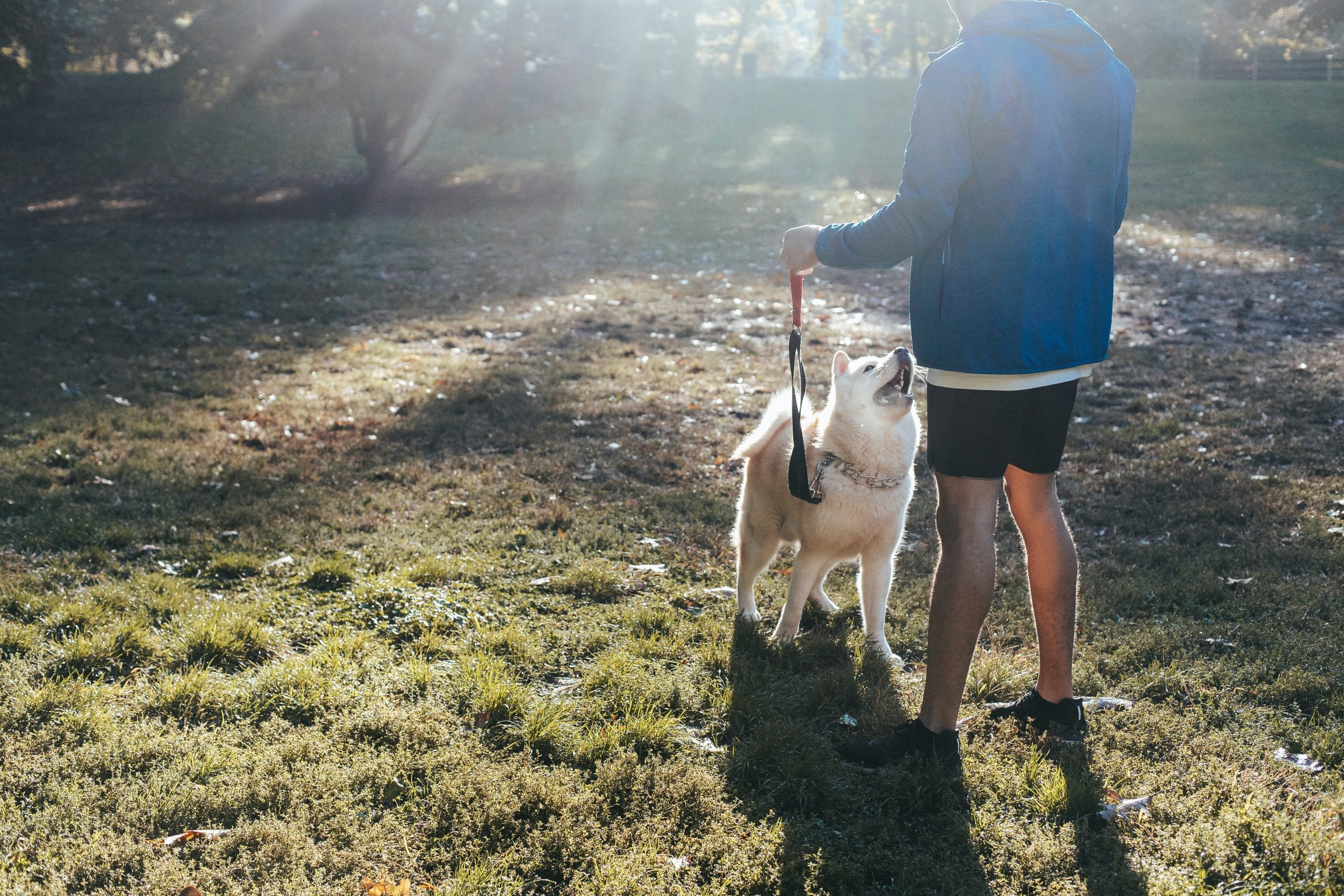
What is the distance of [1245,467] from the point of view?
232 inches

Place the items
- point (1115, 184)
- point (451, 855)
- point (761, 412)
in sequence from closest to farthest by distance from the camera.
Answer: point (451, 855) < point (1115, 184) < point (761, 412)

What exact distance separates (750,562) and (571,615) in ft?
2.83

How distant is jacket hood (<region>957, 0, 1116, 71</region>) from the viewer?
2.64 meters

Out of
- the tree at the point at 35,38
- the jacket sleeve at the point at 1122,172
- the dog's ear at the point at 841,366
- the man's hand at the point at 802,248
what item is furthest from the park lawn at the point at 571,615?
the tree at the point at 35,38

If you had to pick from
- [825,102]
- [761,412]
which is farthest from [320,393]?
[825,102]

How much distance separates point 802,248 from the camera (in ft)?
9.78

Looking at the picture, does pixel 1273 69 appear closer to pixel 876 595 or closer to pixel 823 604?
pixel 823 604

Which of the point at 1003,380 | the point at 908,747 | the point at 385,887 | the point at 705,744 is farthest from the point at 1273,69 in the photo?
the point at 385,887

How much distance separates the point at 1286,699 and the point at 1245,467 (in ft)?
9.73

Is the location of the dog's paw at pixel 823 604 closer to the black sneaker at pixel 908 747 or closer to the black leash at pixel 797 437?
the black leash at pixel 797 437

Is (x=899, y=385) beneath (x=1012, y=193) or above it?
beneath

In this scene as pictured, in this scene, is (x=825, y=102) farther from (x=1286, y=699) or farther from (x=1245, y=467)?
(x=1286, y=699)

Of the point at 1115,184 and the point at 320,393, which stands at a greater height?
the point at 1115,184

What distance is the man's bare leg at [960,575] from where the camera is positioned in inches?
113
